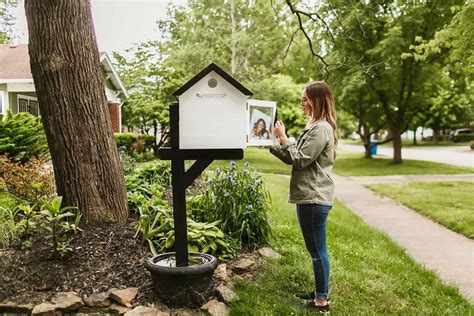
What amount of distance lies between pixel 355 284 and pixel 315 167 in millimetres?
1434

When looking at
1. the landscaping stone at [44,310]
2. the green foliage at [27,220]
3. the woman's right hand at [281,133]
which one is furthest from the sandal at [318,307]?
the green foliage at [27,220]

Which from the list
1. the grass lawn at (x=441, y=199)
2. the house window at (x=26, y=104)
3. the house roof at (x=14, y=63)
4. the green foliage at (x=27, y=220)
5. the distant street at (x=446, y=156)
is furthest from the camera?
the distant street at (x=446, y=156)

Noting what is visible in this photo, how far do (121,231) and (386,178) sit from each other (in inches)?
496

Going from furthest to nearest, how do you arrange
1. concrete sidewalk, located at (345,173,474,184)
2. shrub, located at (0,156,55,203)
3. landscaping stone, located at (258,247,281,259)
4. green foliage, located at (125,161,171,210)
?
concrete sidewalk, located at (345,173,474,184)
shrub, located at (0,156,55,203)
green foliage, located at (125,161,171,210)
landscaping stone, located at (258,247,281,259)

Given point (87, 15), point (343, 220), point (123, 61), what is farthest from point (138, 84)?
point (87, 15)

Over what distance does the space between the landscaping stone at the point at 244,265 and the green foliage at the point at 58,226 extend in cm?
145

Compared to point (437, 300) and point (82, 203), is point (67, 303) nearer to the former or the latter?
point (82, 203)

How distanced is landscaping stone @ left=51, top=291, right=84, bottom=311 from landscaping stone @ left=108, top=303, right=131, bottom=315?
21 cm

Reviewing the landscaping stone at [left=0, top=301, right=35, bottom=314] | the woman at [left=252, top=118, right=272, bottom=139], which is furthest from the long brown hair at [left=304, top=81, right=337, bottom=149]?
the landscaping stone at [left=0, top=301, right=35, bottom=314]

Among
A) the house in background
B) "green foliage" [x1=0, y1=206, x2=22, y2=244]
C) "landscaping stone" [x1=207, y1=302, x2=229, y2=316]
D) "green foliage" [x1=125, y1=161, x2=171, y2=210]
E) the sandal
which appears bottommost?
the sandal

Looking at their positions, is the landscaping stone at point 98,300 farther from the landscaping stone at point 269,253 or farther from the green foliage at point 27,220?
the landscaping stone at point 269,253

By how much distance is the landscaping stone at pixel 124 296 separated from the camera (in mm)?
3289

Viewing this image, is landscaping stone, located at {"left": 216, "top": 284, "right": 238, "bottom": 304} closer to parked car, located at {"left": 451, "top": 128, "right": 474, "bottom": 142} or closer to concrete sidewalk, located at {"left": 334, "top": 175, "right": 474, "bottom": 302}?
concrete sidewalk, located at {"left": 334, "top": 175, "right": 474, "bottom": 302}

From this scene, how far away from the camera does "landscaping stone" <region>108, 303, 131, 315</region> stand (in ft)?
10.6
